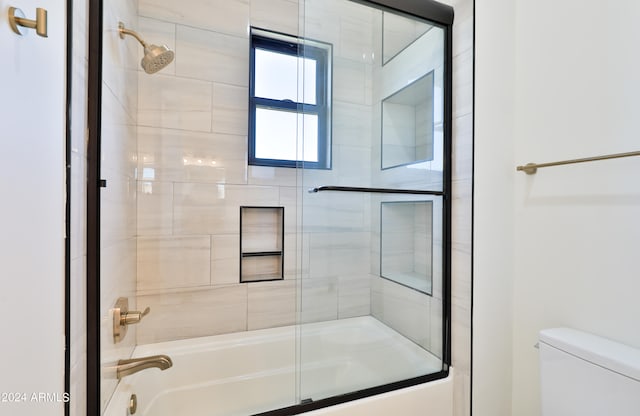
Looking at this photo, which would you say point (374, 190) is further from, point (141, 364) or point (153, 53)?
point (141, 364)

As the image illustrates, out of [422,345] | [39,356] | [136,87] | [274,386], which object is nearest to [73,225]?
[39,356]

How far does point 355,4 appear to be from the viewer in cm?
130

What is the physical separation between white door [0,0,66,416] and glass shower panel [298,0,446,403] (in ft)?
2.75

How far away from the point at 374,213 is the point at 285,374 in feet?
3.49

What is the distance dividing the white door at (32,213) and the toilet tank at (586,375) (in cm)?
151

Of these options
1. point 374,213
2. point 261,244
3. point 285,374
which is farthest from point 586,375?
point 261,244

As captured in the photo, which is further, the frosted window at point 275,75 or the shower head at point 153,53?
the frosted window at point 275,75

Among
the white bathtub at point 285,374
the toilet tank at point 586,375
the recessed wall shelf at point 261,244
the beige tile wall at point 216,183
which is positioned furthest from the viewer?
the recessed wall shelf at point 261,244

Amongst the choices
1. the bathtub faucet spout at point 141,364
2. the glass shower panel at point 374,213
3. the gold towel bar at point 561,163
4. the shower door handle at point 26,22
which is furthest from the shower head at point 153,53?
the gold towel bar at point 561,163

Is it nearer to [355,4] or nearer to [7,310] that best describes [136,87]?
[355,4]

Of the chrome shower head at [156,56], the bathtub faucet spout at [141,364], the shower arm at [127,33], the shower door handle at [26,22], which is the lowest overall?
the bathtub faucet spout at [141,364]

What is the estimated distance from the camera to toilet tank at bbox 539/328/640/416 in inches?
33.8

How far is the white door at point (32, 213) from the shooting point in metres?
0.48

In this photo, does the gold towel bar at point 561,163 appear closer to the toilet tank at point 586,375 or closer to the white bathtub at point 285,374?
the toilet tank at point 586,375
